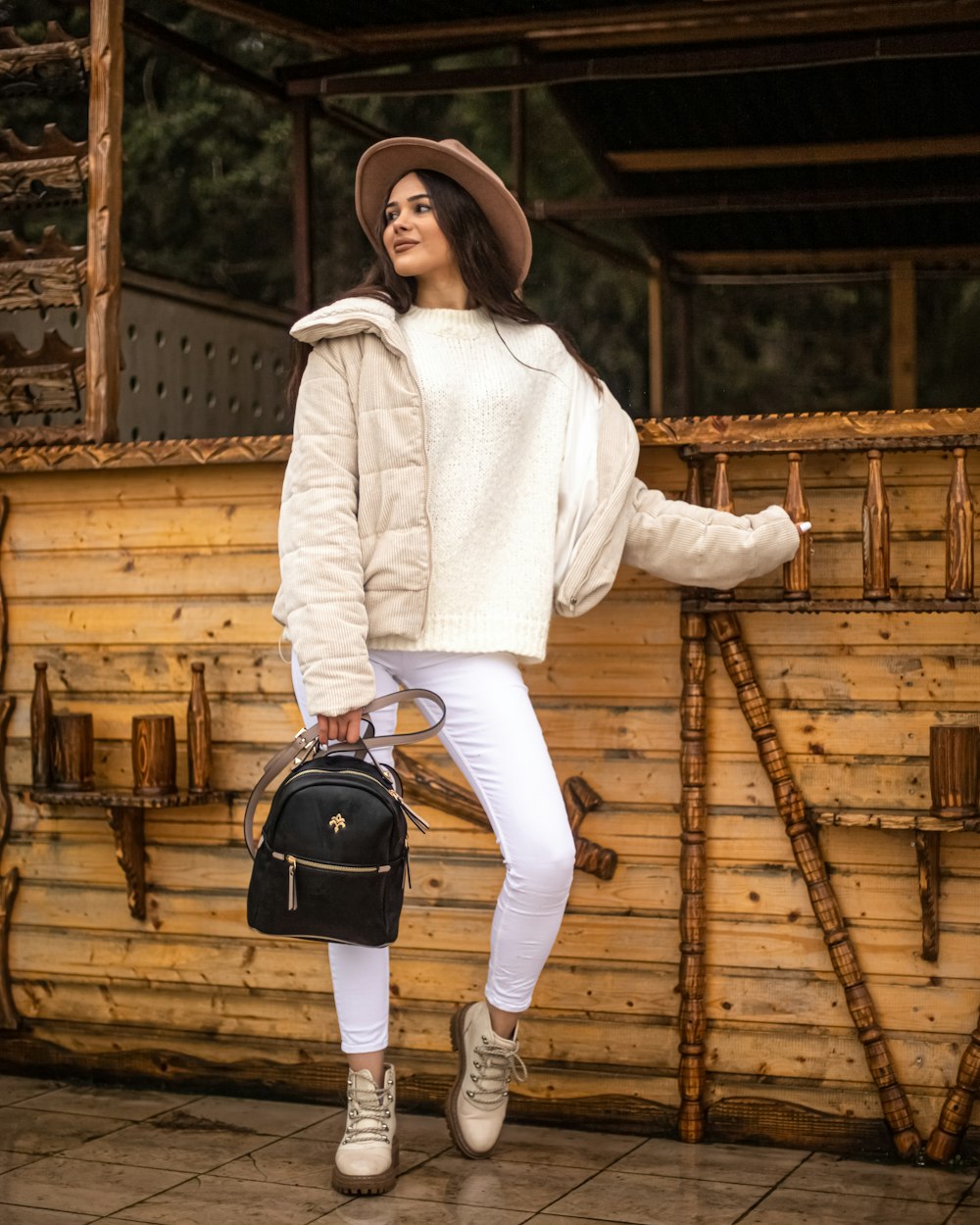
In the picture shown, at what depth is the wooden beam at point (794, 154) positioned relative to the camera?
574 cm

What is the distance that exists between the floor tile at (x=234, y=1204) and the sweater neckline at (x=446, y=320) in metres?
1.67

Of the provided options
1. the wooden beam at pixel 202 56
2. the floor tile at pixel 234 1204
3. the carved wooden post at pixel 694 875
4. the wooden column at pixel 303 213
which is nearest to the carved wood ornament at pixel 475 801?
the carved wooden post at pixel 694 875

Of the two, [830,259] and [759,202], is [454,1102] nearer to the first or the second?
[759,202]

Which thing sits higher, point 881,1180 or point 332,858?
point 332,858

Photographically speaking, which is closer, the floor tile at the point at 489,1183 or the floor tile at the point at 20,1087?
the floor tile at the point at 489,1183

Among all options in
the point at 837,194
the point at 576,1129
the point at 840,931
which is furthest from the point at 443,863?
the point at 837,194

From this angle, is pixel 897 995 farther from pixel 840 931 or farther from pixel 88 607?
pixel 88 607

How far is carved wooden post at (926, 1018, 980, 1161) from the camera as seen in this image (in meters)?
3.26

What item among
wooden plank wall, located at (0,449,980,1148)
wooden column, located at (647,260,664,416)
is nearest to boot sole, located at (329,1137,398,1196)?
wooden plank wall, located at (0,449,980,1148)

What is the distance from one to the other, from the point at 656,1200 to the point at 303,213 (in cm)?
329

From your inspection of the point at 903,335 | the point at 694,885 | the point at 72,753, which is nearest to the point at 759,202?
the point at 903,335

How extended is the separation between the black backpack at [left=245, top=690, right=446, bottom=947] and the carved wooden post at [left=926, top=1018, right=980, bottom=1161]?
1197 millimetres

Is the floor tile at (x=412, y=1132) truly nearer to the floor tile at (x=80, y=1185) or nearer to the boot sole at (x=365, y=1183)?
the boot sole at (x=365, y=1183)

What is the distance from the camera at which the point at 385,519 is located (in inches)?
122
